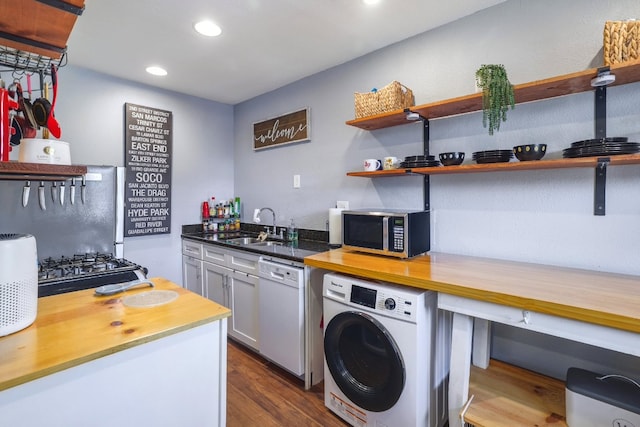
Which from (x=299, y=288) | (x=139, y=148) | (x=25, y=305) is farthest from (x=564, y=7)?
(x=139, y=148)

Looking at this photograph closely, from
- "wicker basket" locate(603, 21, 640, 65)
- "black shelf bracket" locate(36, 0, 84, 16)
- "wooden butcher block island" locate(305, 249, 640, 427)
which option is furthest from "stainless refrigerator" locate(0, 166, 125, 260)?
"wicker basket" locate(603, 21, 640, 65)

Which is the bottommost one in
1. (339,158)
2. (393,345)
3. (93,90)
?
(393,345)

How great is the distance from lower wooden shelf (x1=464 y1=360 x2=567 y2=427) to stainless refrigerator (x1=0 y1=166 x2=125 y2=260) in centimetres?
232

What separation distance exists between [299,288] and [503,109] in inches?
60.2

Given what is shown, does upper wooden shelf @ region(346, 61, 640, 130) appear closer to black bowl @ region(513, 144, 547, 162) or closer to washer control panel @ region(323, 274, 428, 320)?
black bowl @ region(513, 144, 547, 162)

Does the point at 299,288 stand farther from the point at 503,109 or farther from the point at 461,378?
the point at 503,109

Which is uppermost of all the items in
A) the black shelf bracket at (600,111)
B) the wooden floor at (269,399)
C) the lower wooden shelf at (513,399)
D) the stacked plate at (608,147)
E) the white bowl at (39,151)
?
the black shelf bracket at (600,111)

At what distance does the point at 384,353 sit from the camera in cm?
159

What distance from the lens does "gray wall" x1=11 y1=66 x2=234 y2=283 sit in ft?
8.62

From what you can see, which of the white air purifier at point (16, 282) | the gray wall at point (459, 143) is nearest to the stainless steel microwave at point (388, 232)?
the gray wall at point (459, 143)

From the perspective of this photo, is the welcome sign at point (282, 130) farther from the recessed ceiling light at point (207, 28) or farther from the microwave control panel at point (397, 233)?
the microwave control panel at point (397, 233)

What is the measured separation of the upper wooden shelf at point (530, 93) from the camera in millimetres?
1331

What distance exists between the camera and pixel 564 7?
5.23ft

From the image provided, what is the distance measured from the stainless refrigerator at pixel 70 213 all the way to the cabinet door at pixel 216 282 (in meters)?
0.80
